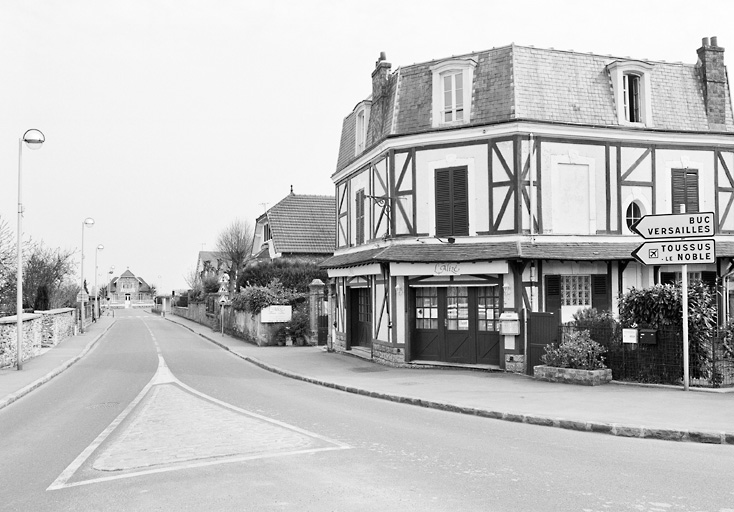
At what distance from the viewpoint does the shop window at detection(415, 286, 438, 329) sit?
19219 millimetres

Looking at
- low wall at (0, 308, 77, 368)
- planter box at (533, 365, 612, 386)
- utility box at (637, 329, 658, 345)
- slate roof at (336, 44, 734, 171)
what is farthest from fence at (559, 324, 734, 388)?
low wall at (0, 308, 77, 368)

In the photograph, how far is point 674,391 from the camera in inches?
513

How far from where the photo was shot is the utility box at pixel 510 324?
16953 millimetres

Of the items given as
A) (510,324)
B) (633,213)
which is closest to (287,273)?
Result: (510,324)

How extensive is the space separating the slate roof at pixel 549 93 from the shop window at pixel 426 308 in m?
4.71

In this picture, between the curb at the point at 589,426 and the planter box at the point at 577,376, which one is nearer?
the curb at the point at 589,426

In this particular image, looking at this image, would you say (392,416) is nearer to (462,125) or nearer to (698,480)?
(698,480)

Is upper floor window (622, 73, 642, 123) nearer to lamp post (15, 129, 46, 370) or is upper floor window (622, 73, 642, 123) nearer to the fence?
the fence

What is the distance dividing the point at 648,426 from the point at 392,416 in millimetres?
4182

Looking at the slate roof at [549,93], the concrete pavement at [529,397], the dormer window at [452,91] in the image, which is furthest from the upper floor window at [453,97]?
the concrete pavement at [529,397]

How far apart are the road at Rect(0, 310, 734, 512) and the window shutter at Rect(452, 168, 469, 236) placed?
6.93 m

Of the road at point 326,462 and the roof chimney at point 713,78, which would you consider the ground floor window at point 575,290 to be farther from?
the road at point 326,462

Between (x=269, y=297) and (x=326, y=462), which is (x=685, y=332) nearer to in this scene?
(x=326, y=462)

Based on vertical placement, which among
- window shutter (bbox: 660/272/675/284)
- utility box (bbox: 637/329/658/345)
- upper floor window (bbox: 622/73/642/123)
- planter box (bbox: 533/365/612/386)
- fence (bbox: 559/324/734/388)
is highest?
upper floor window (bbox: 622/73/642/123)
